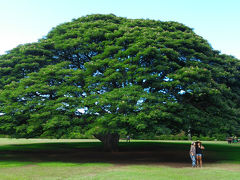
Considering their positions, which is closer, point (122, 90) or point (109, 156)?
point (122, 90)

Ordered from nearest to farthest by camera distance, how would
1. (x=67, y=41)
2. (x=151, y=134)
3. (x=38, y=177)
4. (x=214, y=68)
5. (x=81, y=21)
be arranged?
(x=38, y=177) < (x=151, y=134) < (x=214, y=68) < (x=67, y=41) < (x=81, y=21)

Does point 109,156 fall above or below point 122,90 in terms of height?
below

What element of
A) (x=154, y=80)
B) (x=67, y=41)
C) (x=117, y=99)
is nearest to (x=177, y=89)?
(x=154, y=80)

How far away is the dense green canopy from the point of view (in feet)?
61.0

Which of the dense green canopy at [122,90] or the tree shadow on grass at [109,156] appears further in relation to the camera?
the tree shadow on grass at [109,156]

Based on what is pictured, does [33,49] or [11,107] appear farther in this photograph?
[33,49]

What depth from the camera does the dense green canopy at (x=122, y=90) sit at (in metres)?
18.6

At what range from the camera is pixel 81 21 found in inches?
1128

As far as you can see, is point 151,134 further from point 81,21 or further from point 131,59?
point 81,21

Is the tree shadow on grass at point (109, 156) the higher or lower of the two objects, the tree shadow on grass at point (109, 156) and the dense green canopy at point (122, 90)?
the lower

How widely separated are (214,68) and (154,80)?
6.23 m

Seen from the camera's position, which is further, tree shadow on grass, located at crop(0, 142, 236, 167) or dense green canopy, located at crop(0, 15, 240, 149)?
tree shadow on grass, located at crop(0, 142, 236, 167)

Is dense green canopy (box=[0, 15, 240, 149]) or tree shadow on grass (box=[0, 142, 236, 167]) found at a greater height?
dense green canopy (box=[0, 15, 240, 149])

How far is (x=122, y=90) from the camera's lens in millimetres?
19188
